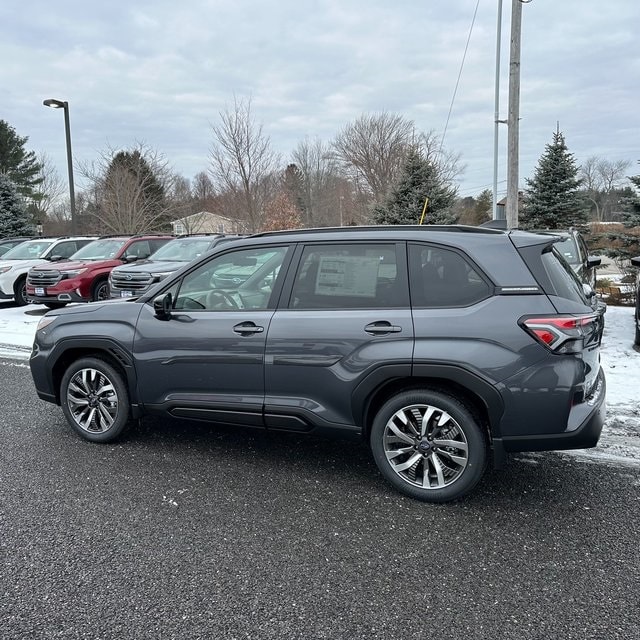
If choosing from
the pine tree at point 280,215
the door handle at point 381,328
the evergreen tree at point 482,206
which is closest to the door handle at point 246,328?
the door handle at point 381,328

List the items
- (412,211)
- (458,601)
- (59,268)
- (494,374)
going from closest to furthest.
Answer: (458,601)
(494,374)
(59,268)
(412,211)

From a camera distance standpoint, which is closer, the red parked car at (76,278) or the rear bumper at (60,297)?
the rear bumper at (60,297)

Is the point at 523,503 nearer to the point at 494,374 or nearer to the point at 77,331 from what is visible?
the point at 494,374

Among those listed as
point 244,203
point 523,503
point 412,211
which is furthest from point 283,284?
point 244,203

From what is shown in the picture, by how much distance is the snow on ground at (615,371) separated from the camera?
4324 millimetres

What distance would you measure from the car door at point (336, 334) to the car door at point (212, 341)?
15 cm

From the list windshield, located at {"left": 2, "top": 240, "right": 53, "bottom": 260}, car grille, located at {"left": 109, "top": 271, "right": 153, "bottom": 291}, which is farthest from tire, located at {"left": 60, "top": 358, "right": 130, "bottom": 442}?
windshield, located at {"left": 2, "top": 240, "right": 53, "bottom": 260}

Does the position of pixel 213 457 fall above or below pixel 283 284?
below

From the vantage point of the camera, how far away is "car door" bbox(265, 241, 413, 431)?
349cm

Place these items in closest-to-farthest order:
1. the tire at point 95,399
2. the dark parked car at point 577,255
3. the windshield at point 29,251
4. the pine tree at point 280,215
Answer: the tire at point 95,399 → the dark parked car at point 577,255 → the windshield at point 29,251 → the pine tree at point 280,215

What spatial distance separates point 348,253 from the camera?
12.3 feet

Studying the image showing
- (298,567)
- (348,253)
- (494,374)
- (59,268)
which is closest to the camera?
(298,567)

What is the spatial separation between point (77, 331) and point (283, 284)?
Answer: 1.86 metres

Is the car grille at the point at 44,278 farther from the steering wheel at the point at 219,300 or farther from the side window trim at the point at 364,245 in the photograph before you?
the side window trim at the point at 364,245
